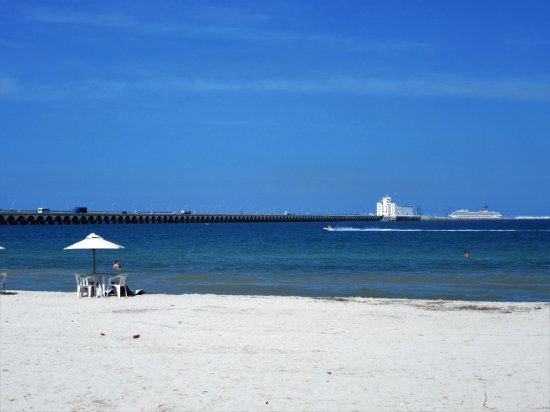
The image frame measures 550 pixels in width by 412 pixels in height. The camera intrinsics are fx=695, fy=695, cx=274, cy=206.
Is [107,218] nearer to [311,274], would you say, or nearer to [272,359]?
[311,274]

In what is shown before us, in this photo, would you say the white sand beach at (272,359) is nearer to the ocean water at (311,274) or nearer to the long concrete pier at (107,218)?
the ocean water at (311,274)

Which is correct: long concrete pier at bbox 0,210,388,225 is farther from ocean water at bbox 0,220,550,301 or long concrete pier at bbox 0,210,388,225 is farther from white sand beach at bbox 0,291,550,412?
white sand beach at bbox 0,291,550,412

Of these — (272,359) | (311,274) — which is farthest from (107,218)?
(272,359)

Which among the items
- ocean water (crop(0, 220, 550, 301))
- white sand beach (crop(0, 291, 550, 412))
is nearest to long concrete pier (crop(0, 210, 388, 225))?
ocean water (crop(0, 220, 550, 301))

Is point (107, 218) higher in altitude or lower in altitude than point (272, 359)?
higher

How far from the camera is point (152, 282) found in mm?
24562

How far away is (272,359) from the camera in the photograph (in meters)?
9.72

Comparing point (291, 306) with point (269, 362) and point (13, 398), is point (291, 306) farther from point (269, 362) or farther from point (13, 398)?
point (13, 398)

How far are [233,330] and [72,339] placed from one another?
277cm

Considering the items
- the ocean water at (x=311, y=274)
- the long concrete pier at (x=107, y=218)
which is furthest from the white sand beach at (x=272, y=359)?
the long concrete pier at (x=107, y=218)

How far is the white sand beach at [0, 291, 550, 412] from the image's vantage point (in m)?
7.64

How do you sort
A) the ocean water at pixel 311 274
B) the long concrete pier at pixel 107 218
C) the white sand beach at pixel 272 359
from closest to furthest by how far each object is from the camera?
the white sand beach at pixel 272 359, the ocean water at pixel 311 274, the long concrete pier at pixel 107 218

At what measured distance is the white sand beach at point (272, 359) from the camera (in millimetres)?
7645

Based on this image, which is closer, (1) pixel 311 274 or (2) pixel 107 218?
(1) pixel 311 274
